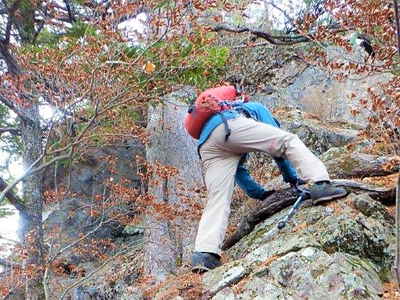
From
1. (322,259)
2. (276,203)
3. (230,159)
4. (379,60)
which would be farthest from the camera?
(276,203)

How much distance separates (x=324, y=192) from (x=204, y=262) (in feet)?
3.72

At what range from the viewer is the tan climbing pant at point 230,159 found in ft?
13.1

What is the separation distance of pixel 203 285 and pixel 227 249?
3.90ft

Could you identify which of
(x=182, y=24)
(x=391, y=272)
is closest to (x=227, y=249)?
(x=391, y=272)

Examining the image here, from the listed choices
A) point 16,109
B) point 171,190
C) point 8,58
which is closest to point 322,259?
point 171,190

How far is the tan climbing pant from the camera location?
13.1 ft

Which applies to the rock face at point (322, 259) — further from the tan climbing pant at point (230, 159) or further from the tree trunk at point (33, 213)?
the tree trunk at point (33, 213)

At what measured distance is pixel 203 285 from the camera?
3.72 m

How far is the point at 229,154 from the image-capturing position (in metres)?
4.37

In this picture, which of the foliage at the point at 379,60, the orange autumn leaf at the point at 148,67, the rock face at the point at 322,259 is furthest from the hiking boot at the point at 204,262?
the orange autumn leaf at the point at 148,67

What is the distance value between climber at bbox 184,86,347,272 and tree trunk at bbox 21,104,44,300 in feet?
14.1

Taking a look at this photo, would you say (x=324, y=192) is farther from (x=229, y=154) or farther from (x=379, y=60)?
(x=379, y=60)

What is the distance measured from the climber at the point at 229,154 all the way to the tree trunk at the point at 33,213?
4.31 meters

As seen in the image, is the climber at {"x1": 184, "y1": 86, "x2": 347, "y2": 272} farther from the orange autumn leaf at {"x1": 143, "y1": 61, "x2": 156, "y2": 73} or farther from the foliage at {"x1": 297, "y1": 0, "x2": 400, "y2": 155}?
the orange autumn leaf at {"x1": 143, "y1": 61, "x2": 156, "y2": 73}
